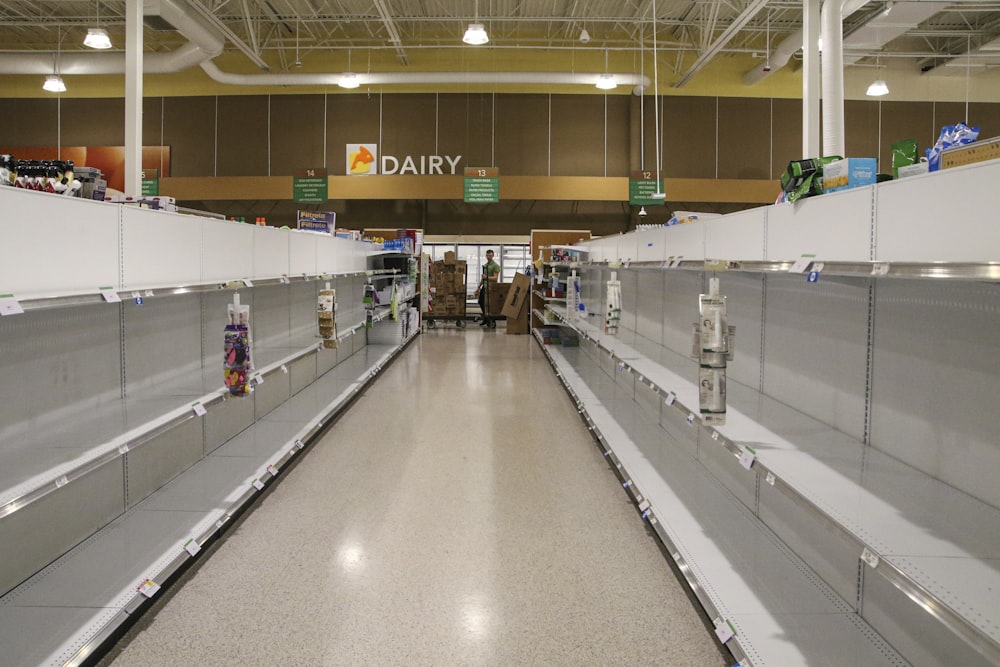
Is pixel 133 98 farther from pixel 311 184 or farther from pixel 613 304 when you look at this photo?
pixel 311 184

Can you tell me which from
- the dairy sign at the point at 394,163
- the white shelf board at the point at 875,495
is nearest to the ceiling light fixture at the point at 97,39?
the dairy sign at the point at 394,163

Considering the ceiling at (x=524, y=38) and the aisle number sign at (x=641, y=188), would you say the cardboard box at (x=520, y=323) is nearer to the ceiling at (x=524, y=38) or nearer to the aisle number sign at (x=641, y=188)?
the aisle number sign at (x=641, y=188)

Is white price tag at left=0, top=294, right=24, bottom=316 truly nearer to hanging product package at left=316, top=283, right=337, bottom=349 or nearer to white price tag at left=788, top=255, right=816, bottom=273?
white price tag at left=788, top=255, right=816, bottom=273

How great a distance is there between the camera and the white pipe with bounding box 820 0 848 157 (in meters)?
6.70

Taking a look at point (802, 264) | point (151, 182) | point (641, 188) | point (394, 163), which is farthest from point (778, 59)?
point (802, 264)

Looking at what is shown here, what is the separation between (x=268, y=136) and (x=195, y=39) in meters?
4.44

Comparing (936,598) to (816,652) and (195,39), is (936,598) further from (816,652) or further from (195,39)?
(195,39)

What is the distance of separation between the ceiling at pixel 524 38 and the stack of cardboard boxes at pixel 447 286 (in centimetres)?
395

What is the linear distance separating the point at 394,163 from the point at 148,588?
46.9 ft

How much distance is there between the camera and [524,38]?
16031 millimetres

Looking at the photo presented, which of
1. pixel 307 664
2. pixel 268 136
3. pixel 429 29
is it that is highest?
pixel 429 29

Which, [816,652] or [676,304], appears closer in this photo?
[816,652]

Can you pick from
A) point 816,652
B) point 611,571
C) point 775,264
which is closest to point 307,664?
point 611,571

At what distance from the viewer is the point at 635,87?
52.3 ft
